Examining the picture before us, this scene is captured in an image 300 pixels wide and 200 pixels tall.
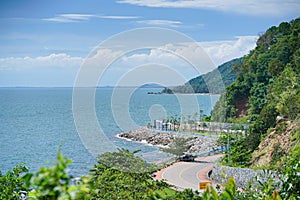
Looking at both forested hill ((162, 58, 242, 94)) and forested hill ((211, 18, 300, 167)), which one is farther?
forested hill ((211, 18, 300, 167))

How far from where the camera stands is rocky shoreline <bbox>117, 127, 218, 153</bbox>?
30337 millimetres

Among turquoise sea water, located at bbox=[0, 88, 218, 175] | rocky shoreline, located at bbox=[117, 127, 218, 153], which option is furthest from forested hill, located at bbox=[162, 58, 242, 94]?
rocky shoreline, located at bbox=[117, 127, 218, 153]

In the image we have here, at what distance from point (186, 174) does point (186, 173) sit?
0.22m

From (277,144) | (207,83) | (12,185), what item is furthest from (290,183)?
A: (207,83)

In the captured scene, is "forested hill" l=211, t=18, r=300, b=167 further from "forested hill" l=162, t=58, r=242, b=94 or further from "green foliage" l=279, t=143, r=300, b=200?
"green foliage" l=279, t=143, r=300, b=200

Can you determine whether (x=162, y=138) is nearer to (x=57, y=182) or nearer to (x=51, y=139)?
(x=51, y=139)

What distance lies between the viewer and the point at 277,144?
52.6 ft

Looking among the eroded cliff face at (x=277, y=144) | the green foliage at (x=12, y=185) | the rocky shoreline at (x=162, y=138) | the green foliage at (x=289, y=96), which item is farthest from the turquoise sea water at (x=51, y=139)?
the green foliage at (x=12, y=185)

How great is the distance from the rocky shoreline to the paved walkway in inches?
380

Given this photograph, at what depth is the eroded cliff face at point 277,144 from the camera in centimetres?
1513

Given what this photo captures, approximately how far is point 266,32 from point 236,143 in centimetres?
2024

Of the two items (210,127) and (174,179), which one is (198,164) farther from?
(210,127)

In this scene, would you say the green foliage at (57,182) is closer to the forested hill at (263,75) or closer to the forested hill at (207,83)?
the forested hill at (207,83)

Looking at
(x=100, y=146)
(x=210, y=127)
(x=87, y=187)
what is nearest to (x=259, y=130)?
(x=100, y=146)
